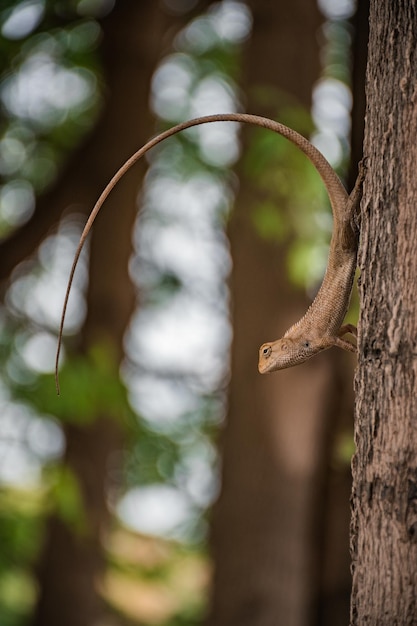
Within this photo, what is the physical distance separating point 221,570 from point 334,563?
0.89 m

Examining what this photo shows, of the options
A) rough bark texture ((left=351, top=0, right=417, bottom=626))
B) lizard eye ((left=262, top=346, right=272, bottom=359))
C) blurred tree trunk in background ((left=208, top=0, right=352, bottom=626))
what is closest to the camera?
rough bark texture ((left=351, top=0, right=417, bottom=626))

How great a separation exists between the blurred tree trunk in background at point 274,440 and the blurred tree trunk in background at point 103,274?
110 cm

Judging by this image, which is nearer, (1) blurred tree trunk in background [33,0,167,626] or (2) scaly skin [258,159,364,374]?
(2) scaly skin [258,159,364,374]

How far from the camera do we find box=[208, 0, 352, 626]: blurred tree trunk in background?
5.86 meters

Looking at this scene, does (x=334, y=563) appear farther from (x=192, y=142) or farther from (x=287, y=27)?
(x=287, y=27)

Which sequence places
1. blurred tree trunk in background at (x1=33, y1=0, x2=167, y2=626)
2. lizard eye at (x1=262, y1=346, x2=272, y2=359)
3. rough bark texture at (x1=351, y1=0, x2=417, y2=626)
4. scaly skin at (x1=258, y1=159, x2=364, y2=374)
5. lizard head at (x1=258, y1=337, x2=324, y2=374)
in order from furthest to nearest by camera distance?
blurred tree trunk in background at (x1=33, y1=0, x2=167, y2=626) → lizard eye at (x1=262, y1=346, x2=272, y2=359) → lizard head at (x1=258, y1=337, x2=324, y2=374) → scaly skin at (x1=258, y1=159, x2=364, y2=374) → rough bark texture at (x1=351, y1=0, x2=417, y2=626)

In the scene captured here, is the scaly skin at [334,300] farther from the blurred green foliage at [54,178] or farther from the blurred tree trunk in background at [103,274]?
the blurred tree trunk in background at [103,274]

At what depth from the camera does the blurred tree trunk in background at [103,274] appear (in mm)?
6633

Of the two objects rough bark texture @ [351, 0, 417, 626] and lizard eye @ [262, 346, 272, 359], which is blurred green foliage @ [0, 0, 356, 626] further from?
rough bark texture @ [351, 0, 417, 626]

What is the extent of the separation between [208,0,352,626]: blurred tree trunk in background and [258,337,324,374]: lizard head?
2545 mm

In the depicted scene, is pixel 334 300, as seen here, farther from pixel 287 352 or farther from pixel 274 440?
pixel 274 440

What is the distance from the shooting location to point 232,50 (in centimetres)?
695

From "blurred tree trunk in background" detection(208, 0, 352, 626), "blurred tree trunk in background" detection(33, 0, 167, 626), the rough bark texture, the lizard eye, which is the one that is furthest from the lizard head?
"blurred tree trunk in background" detection(33, 0, 167, 626)

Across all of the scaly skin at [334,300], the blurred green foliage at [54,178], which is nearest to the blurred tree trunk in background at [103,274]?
the blurred green foliage at [54,178]
